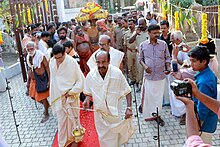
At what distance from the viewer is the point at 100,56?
3.86 metres

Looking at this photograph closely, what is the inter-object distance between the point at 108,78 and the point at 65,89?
3.25 feet

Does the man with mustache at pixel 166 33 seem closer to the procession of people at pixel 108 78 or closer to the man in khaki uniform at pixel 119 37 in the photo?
the procession of people at pixel 108 78

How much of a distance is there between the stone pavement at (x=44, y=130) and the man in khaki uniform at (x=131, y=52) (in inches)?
31.9

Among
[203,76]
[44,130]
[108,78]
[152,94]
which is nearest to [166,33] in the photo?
[152,94]

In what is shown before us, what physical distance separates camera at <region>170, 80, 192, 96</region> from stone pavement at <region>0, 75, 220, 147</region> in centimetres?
270

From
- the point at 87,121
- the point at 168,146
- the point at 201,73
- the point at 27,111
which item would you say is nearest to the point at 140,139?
the point at 168,146

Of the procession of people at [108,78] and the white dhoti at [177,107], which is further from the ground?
the procession of people at [108,78]

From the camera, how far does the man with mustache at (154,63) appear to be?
204 inches

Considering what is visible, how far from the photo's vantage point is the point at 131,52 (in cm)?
766

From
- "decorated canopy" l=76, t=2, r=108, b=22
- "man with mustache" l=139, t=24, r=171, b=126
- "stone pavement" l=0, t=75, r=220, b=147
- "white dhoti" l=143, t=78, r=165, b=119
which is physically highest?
"decorated canopy" l=76, t=2, r=108, b=22

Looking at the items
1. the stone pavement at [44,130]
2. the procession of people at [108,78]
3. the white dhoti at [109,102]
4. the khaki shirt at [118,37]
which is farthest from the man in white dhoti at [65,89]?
the khaki shirt at [118,37]

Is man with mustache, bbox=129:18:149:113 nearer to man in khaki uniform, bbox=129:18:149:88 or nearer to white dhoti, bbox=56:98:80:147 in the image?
man in khaki uniform, bbox=129:18:149:88

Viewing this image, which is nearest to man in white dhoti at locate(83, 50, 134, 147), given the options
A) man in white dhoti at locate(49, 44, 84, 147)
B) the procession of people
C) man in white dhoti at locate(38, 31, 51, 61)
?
the procession of people

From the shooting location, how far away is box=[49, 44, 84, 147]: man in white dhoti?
4590mm
